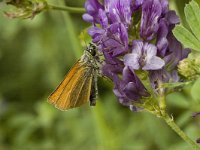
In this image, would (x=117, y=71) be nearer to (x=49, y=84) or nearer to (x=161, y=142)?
(x=161, y=142)

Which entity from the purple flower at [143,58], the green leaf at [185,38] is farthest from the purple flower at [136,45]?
the green leaf at [185,38]

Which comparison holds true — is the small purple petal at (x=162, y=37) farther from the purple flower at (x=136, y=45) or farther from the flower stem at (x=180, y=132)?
the flower stem at (x=180, y=132)

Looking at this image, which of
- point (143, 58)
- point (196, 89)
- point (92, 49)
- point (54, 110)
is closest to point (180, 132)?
point (196, 89)

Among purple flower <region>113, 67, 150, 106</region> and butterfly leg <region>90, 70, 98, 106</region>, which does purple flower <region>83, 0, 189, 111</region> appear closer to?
purple flower <region>113, 67, 150, 106</region>

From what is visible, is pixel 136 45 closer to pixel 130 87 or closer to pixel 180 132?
pixel 130 87

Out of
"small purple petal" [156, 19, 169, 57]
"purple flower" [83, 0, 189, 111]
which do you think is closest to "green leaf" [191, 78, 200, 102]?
"purple flower" [83, 0, 189, 111]
